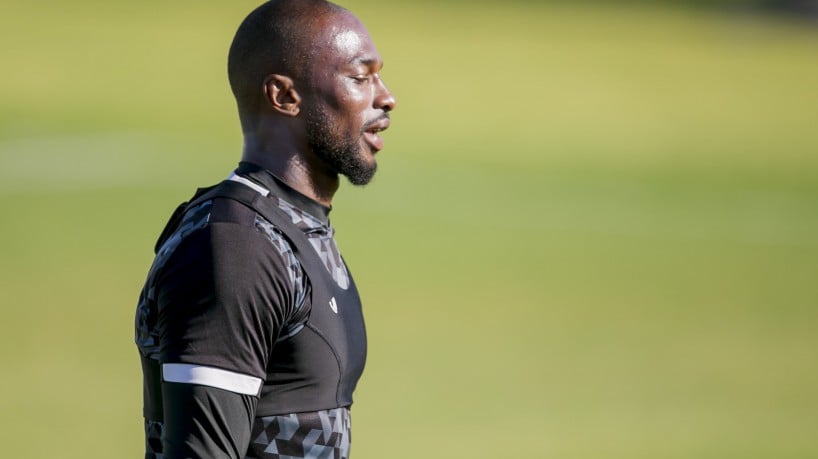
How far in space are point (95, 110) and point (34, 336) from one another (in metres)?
12.2

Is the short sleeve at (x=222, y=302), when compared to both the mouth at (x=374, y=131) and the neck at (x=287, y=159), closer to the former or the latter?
the neck at (x=287, y=159)

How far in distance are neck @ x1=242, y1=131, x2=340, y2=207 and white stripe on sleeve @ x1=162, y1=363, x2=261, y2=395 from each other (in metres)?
0.71

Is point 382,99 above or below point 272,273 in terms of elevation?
above

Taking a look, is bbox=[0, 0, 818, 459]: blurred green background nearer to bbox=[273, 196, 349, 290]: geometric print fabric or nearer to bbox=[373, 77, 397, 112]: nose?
bbox=[273, 196, 349, 290]: geometric print fabric

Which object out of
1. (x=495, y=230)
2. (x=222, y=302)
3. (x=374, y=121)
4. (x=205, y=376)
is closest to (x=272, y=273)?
(x=222, y=302)

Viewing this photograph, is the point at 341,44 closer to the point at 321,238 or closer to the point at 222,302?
the point at 321,238

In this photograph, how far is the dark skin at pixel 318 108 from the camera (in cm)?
348

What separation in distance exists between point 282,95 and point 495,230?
13.7m

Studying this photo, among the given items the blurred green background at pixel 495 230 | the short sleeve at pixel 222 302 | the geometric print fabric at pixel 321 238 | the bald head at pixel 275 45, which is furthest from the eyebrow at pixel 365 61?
the blurred green background at pixel 495 230

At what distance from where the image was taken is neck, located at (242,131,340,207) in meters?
3.50

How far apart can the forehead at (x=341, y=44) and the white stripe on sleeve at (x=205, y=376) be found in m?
0.95

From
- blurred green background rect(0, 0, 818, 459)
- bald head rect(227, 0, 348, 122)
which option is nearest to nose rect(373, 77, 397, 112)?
bald head rect(227, 0, 348, 122)

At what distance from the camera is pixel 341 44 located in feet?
11.5

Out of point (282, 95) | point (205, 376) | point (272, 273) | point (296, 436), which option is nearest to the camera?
point (205, 376)
